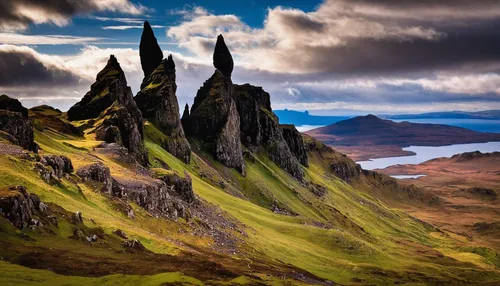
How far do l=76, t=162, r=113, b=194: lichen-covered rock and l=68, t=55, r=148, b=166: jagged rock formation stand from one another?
137 feet

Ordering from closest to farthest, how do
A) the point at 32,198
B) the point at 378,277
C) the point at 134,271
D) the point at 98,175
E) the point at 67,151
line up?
the point at 134,271
the point at 32,198
the point at 98,175
the point at 67,151
the point at 378,277

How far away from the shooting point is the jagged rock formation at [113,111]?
128 m

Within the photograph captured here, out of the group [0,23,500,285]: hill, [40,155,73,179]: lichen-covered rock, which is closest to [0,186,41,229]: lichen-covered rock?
[0,23,500,285]: hill

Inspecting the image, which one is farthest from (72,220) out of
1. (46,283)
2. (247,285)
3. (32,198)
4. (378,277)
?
(378,277)

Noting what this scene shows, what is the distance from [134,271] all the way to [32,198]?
16513mm

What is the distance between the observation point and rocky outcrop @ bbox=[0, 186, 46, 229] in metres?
48.4

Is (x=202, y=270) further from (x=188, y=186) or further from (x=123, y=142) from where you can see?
(x=123, y=142)

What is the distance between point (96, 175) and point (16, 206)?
31.7 m

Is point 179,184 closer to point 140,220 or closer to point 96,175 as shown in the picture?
point 96,175

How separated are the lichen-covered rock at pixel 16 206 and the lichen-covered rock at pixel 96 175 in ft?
89.2

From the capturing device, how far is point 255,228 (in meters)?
127

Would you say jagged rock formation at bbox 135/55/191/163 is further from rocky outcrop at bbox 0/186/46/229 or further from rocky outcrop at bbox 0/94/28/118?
rocky outcrop at bbox 0/186/46/229

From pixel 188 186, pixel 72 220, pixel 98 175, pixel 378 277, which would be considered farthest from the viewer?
pixel 378 277

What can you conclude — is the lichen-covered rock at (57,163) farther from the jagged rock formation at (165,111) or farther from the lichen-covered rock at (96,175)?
the jagged rock formation at (165,111)
